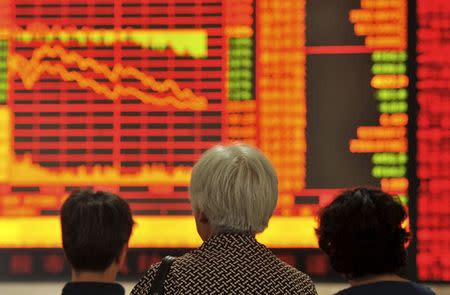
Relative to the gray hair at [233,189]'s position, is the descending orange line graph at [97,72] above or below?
above

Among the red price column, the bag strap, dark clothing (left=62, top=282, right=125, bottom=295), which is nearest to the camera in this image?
the bag strap

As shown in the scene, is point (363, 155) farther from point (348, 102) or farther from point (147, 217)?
point (147, 217)

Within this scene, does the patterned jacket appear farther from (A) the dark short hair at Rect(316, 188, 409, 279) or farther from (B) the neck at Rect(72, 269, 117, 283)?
(B) the neck at Rect(72, 269, 117, 283)

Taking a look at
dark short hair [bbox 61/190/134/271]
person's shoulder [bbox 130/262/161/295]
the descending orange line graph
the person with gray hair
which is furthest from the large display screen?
person's shoulder [bbox 130/262/161/295]

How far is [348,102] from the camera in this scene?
259 cm

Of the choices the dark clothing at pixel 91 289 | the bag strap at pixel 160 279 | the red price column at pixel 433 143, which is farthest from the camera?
the red price column at pixel 433 143

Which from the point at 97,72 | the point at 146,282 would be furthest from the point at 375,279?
the point at 97,72

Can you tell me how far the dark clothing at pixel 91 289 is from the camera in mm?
1503

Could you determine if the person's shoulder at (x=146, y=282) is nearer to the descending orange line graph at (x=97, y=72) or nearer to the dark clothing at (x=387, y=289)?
the dark clothing at (x=387, y=289)

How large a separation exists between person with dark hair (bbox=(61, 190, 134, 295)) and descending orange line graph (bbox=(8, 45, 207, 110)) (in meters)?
1.05

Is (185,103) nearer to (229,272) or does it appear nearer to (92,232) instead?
(92,232)

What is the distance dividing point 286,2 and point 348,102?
0.33m

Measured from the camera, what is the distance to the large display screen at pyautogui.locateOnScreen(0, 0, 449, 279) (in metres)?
2.59

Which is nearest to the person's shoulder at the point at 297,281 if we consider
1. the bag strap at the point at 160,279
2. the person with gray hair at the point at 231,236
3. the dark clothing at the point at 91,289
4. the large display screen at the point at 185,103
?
the person with gray hair at the point at 231,236
